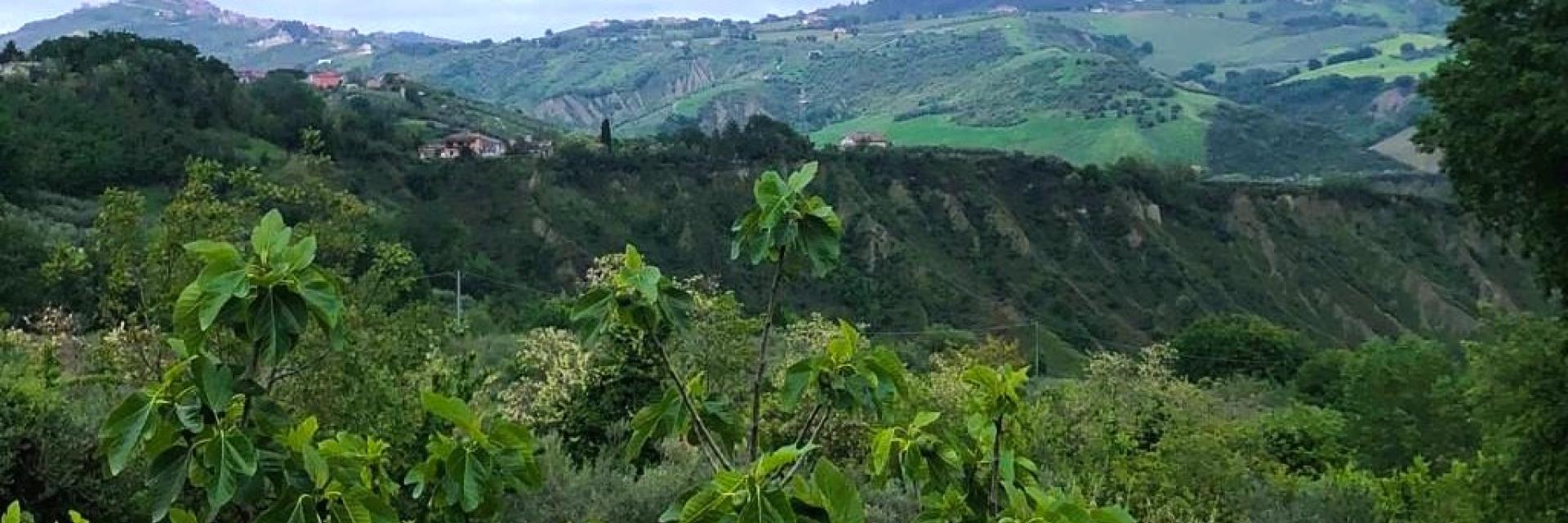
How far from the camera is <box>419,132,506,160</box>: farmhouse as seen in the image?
5988 cm

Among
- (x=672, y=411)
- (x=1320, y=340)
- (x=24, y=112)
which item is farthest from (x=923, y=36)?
(x=672, y=411)

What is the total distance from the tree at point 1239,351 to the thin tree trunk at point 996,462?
42919 mm

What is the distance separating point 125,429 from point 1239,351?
45.7 m

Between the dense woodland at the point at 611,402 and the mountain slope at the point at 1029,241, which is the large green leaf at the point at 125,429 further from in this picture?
the mountain slope at the point at 1029,241

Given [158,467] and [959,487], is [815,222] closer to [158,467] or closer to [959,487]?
[959,487]

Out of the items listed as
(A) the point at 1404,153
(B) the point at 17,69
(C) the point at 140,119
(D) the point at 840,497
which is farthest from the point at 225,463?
(A) the point at 1404,153

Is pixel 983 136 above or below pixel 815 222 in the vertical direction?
below

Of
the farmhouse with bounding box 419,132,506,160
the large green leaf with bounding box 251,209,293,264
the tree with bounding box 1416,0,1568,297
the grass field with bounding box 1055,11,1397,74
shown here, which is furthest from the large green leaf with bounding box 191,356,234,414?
the grass field with bounding box 1055,11,1397,74

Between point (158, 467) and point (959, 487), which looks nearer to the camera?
point (158, 467)

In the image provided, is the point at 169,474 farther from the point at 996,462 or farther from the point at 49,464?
the point at 49,464

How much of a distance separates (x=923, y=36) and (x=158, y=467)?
194 meters

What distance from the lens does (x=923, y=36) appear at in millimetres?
191625

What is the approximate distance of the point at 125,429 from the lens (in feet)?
7.17

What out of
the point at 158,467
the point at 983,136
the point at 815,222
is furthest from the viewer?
the point at 983,136
